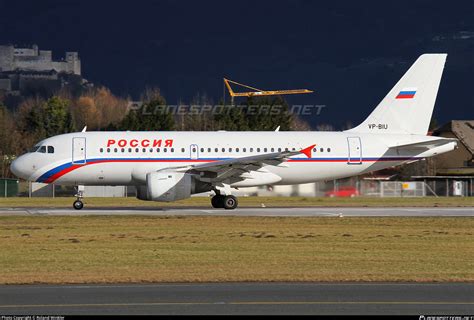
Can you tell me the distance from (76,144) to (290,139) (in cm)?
1003

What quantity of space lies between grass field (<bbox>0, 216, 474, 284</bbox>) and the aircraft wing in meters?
4.76

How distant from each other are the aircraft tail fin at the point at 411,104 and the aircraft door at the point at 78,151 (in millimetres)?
13261

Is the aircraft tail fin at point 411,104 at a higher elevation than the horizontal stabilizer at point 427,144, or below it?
higher

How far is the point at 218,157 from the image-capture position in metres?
43.6

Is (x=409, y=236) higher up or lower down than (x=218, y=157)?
lower down

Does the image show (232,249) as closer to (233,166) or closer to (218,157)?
(233,166)

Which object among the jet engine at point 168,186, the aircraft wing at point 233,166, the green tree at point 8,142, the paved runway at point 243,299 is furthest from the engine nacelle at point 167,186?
the green tree at point 8,142

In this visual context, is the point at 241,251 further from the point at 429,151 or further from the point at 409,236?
the point at 429,151

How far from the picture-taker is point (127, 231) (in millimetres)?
31281

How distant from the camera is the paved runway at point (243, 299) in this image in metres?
15.3

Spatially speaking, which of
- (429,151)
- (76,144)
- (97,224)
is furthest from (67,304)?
(429,151)

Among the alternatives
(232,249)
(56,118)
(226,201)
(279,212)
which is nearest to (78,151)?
(226,201)

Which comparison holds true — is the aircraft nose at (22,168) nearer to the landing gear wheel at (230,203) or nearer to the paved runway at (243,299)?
the landing gear wheel at (230,203)

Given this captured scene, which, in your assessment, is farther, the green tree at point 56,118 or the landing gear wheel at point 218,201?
the green tree at point 56,118
